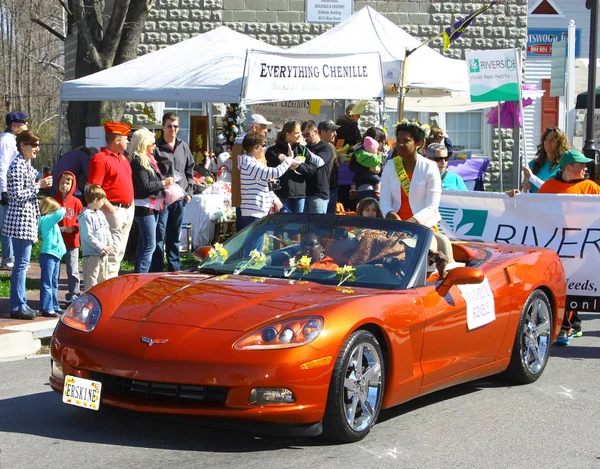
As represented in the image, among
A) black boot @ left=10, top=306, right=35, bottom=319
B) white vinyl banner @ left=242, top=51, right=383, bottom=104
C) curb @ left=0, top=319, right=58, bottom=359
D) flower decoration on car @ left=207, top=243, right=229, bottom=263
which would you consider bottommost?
curb @ left=0, top=319, right=58, bottom=359

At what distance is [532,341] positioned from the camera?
784 cm

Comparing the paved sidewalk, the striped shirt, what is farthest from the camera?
the paved sidewalk

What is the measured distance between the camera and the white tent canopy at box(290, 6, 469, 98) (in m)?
17.2

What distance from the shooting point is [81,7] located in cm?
1964

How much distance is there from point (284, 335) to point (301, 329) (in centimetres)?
10

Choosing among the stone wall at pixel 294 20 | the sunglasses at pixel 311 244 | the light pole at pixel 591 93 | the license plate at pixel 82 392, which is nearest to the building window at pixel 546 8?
the stone wall at pixel 294 20

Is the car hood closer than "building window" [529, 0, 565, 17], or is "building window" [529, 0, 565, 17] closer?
the car hood

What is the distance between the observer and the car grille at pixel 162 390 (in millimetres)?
5461

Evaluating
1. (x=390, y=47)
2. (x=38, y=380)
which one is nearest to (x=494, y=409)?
(x=38, y=380)

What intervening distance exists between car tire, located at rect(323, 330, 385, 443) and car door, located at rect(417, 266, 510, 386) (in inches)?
21.8

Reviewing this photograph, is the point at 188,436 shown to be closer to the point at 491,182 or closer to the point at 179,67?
the point at 179,67

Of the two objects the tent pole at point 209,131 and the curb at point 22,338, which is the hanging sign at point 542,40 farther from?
the curb at point 22,338

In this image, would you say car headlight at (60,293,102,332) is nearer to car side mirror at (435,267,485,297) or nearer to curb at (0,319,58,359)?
car side mirror at (435,267,485,297)

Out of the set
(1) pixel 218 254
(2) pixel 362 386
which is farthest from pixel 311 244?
(2) pixel 362 386
